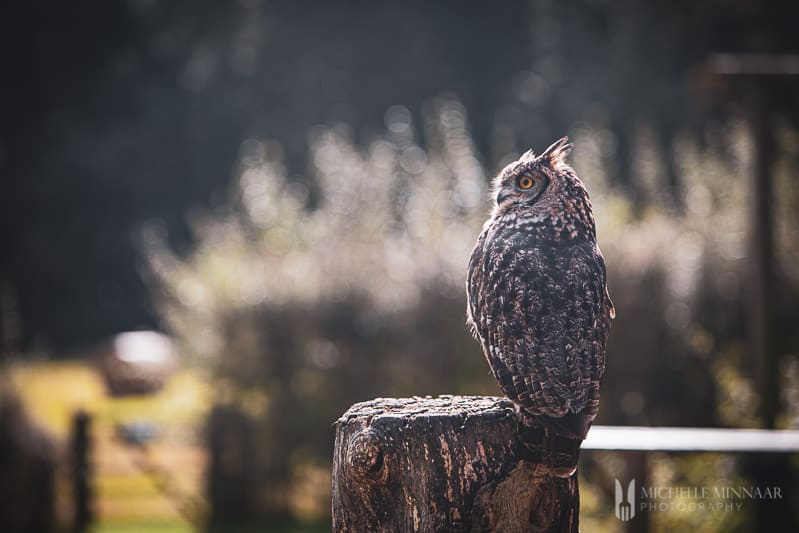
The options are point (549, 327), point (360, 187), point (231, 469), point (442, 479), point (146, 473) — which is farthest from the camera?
point (360, 187)

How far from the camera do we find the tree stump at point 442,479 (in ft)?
7.14

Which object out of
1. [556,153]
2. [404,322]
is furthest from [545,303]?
[404,322]

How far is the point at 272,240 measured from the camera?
743cm

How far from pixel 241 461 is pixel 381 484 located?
15.5 feet

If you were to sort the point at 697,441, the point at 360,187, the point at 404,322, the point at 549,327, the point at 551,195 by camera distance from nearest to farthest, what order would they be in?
the point at 549,327, the point at 551,195, the point at 697,441, the point at 404,322, the point at 360,187

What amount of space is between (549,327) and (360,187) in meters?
5.20

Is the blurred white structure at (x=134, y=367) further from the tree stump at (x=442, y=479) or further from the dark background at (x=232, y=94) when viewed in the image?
the tree stump at (x=442, y=479)

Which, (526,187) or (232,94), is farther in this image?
(232,94)

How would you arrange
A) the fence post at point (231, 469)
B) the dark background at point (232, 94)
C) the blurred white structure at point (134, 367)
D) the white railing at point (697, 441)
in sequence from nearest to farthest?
the white railing at point (697, 441) < the fence post at point (231, 469) < the blurred white structure at point (134, 367) < the dark background at point (232, 94)

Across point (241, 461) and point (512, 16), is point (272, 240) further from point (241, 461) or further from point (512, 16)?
point (512, 16)

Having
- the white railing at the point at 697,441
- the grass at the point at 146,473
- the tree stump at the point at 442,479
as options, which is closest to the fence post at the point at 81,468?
the grass at the point at 146,473

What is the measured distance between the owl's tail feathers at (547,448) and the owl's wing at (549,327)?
0.10 feet

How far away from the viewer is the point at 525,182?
8.02ft

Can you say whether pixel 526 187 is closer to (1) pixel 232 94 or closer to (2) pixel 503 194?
(2) pixel 503 194
